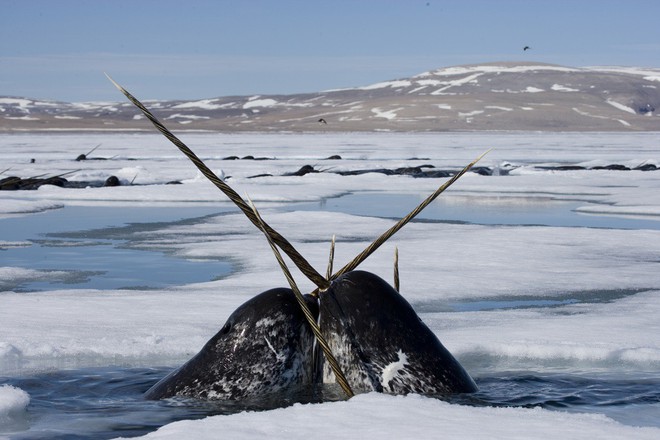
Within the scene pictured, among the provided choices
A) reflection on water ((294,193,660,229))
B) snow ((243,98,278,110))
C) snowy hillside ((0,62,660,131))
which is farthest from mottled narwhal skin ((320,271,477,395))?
snow ((243,98,278,110))

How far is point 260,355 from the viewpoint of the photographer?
4.24 m

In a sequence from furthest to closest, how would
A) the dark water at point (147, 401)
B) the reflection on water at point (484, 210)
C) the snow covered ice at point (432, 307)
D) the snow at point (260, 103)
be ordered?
the snow at point (260, 103), the reflection on water at point (484, 210), the dark water at point (147, 401), the snow covered ice at point (432, 307)

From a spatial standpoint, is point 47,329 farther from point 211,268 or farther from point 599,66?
point 599,66

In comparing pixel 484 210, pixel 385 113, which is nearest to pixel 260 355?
pixel 484 210

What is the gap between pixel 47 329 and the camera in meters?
5.79

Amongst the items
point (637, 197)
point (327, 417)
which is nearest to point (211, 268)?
point (327, 417)

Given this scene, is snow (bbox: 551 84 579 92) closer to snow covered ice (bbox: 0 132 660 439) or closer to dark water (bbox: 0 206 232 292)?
snow covered ice (bbox: 0 132 660 439)

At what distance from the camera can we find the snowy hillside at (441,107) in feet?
→ 353

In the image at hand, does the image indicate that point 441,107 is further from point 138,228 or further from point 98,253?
point 98,253

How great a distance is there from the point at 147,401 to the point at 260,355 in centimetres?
55

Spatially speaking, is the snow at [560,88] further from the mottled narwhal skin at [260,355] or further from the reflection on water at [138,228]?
the mottled narwhal skin at [260,355]

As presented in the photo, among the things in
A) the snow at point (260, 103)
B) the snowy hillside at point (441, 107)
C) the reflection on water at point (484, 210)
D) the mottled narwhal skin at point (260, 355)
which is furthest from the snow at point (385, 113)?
the mottled narwhal skin at point (260, 355)

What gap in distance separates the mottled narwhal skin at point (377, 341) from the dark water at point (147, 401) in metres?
0.18

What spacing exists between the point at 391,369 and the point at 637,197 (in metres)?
15.1
